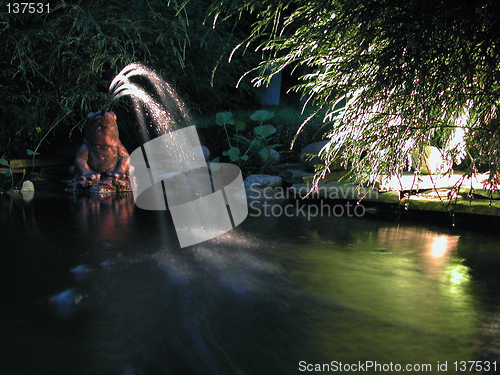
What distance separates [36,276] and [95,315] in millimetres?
997

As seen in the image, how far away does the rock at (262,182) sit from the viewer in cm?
772

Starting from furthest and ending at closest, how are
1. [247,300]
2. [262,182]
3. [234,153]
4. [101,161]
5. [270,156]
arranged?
[270,156]
[234,153]
[101,161]
[262,182]
[247,300]

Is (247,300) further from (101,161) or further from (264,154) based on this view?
(264,154)

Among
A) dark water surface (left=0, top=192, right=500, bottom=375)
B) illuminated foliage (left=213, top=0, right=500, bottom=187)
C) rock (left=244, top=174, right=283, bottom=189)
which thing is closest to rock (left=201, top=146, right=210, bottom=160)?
rock (left=244, top=174, right=283, bottom=189)

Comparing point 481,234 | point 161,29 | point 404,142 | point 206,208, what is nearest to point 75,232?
point 206,208

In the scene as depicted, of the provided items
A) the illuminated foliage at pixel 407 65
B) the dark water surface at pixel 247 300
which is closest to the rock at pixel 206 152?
the dark water surface at pixel 247 300

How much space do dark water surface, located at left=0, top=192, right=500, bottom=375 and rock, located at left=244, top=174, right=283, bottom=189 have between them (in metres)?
2.58

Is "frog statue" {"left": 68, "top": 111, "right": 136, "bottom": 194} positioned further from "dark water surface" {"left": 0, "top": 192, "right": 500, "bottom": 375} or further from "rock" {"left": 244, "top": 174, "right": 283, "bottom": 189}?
"dark water surface" {"left": 0, "top": 192, "right": 500, "bottom": 375}

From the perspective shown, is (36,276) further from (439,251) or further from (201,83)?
(201,83)

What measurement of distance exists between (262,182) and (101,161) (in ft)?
9.37

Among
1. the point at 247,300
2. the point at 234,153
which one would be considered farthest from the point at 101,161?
the point at 247,300

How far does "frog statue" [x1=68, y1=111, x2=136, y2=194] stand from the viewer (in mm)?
7961

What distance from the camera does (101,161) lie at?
817 cm

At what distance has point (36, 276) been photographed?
3.61 metres
